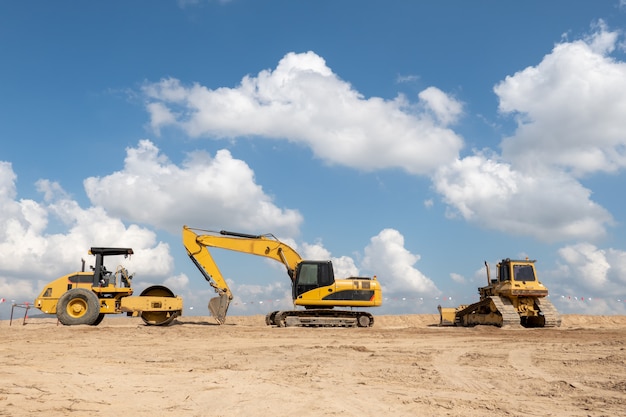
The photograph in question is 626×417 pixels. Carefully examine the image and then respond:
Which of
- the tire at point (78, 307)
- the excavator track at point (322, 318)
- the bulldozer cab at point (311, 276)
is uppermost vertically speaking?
the bulldozer cab at point (311, 276)

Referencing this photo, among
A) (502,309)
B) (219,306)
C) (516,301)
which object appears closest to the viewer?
(219,306)

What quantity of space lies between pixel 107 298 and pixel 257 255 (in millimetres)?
7227

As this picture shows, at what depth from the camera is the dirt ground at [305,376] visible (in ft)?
24.3

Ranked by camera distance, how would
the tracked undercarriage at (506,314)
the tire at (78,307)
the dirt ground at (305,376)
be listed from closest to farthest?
the dirt ground at (305,376) < the tire at (78,307) < the tracked undercarriage at (506,314)

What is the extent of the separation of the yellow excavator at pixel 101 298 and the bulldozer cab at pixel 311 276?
559 cm

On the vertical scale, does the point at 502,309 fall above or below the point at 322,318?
above

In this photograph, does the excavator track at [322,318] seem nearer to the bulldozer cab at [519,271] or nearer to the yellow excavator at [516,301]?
the yellow excavator at [516,301]

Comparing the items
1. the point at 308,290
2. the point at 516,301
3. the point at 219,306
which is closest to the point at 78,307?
the point at 219,306

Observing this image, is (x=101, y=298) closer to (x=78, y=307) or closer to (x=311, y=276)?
(x=78, y=307)

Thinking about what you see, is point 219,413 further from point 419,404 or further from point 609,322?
point 609,322

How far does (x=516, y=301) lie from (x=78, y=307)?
2090 cm

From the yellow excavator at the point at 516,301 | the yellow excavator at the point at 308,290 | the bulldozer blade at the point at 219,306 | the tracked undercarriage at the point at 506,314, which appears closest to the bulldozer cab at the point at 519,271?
the yellow excavator at the point at 516,301

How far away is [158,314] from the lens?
81.1 feet

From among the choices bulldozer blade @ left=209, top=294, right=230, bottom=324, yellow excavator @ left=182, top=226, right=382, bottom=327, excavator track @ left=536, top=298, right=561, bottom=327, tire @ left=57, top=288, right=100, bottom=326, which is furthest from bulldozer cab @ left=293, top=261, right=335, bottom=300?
excavator track @ left=536, top=298, right=561, bottom=327
